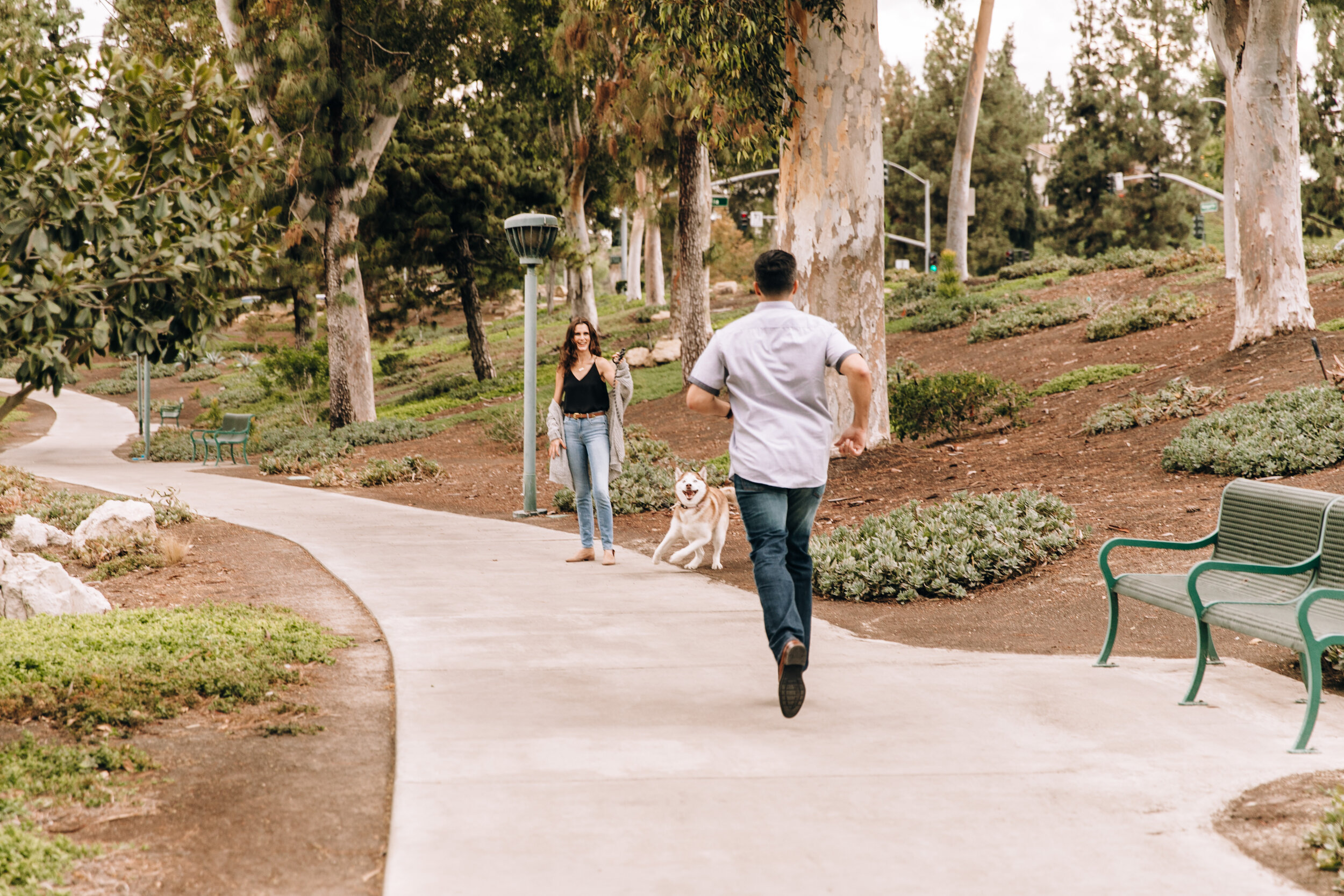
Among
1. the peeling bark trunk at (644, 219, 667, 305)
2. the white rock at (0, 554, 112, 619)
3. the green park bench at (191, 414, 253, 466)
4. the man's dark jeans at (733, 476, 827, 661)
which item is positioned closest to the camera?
the man's dark jeans at (733, 476, 827, 661)

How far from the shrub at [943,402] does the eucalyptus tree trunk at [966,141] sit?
20653 millimetres

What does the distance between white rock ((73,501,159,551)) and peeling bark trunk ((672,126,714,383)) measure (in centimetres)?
1573

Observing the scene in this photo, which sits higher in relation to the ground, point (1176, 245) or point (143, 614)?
point (1176, 245)

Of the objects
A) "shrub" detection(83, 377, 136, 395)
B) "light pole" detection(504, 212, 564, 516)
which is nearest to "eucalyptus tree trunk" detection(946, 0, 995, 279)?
"light pole" detection(504, 212, 564, 516)

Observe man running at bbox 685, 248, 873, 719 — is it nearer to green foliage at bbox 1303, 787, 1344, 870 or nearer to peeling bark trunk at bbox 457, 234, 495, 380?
green foliage at bbox 1303, 787, 1344, 870

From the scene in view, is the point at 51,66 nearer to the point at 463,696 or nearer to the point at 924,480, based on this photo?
the point at 463,696

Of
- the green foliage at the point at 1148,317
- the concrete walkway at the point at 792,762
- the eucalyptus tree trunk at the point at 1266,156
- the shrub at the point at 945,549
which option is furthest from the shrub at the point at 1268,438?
the green foliage at the point at 1148,317

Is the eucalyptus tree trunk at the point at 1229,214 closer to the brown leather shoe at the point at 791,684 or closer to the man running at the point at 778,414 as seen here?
the man running at the point at 778,414

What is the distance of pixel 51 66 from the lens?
4.45m

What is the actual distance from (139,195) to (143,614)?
9.98 feet

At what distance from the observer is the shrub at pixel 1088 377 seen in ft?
57.7

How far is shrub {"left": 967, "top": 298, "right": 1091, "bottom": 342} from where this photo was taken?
25375 mm

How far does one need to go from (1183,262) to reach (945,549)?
24.4 meters

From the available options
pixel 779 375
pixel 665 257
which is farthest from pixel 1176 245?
pixel 779 375
